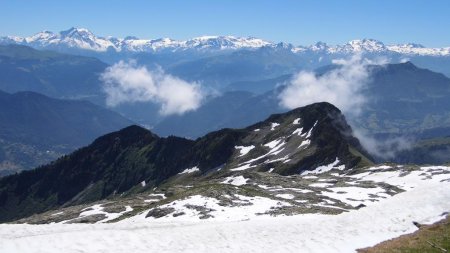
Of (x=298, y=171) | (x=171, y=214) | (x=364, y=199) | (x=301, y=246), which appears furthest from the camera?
(x=298, y=171)

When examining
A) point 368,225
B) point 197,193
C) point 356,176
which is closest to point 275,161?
point 356,176

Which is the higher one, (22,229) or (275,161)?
(22,229)

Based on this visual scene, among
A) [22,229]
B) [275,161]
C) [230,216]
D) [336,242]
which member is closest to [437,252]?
[336,242]

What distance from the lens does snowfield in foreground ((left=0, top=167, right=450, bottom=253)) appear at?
32.0m

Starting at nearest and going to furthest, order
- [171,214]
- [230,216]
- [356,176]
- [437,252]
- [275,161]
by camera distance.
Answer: [437,252], [230,216], [171,214], [356,176], [275,161]

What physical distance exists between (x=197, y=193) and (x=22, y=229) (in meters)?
45.5

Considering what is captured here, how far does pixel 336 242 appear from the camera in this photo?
35.5 meters

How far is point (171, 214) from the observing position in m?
71.3

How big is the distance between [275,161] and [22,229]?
158m

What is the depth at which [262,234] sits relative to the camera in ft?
124

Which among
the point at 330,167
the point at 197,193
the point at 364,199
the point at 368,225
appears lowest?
the point at 330,167

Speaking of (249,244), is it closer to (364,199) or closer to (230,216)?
(230,216)

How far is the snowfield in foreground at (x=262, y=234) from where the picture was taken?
3197 cm

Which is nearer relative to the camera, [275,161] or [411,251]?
[411,251]
